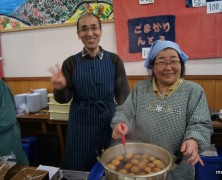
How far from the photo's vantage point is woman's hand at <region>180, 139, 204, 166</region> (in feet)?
3.17

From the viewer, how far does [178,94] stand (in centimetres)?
130

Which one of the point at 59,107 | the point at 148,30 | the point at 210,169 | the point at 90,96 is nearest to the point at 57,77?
the point at 90,96

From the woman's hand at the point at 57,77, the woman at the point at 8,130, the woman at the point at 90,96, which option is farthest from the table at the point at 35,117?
the woman's hand at the point at 57,77

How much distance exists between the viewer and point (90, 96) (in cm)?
188

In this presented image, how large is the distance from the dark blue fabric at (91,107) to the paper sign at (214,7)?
1358mm

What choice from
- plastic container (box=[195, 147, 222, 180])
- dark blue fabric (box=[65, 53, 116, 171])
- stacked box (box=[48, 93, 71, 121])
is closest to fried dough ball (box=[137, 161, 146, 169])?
dark blue fabric (box=[65, 53, 116, 171])

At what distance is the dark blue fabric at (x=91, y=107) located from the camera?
188cm

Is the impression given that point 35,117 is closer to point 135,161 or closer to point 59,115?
point 59,115

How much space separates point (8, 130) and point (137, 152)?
1236mm

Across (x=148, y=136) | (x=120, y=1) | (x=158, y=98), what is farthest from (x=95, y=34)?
(x=120, y=1)

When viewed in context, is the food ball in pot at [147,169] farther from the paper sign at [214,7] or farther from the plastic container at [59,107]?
the paper sign at [214,7]

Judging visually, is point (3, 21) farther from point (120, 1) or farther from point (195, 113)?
point (195, 113)

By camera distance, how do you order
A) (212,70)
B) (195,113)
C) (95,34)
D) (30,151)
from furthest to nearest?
(30,151) < (212,70) < (95,34) < (195,113)

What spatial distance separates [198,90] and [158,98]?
230mm
